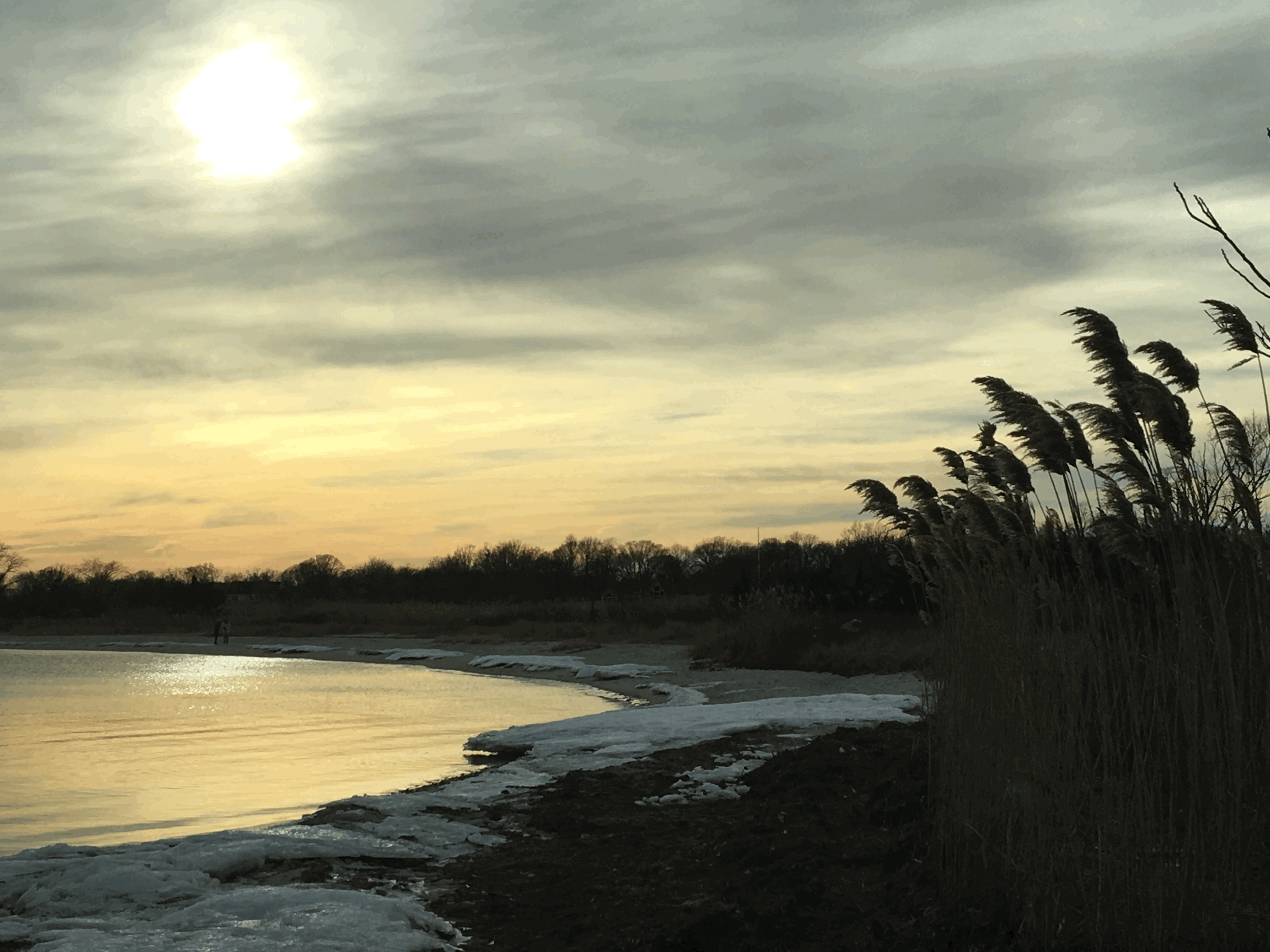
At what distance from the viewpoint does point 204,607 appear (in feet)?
258

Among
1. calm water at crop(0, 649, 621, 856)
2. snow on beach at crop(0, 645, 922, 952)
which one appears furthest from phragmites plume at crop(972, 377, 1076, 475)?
calm water at crop(0, 649, 621, 856)

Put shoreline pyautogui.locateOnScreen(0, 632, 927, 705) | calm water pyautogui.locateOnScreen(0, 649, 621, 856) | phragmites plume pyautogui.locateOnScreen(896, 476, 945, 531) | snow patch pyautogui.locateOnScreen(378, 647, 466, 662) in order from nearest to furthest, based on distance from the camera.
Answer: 1. phragmites plume pyautogui.locateOnScreen(896, 476, 945, 531)
2. calm water pyautogui.locateOnScreen(0, 649, 621, 856)
3. shoreline pyautogui.locateOnScreen(0, 632, 927, 705)
4. snow patch pyautogui.locateOnScreen(378, 647, 466, 662)

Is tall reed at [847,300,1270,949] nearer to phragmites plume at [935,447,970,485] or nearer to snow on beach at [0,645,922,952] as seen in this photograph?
phragmites plume at [935,447,970,485]

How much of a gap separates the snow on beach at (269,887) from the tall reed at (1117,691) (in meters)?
3.08

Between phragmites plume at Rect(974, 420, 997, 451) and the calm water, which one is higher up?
phragmites plume at Rect(974, 420, 997, 451)

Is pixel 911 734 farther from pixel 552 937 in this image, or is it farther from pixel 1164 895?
pixel 1164 895

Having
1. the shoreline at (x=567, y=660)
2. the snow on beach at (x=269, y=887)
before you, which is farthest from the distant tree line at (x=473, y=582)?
the snow on beach at (x=269, y=887)

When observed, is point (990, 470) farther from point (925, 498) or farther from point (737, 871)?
point (737, 871)

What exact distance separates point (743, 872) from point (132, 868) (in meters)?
3.96

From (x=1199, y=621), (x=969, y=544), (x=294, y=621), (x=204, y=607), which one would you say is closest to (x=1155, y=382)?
(x=1199, y=621)

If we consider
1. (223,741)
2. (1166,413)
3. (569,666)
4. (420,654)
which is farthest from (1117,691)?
(420,654)

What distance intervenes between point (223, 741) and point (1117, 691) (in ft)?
57.7

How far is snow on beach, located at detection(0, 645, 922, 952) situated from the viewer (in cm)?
585

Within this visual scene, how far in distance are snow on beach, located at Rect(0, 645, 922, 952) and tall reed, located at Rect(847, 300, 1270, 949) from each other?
3081 millimetres
